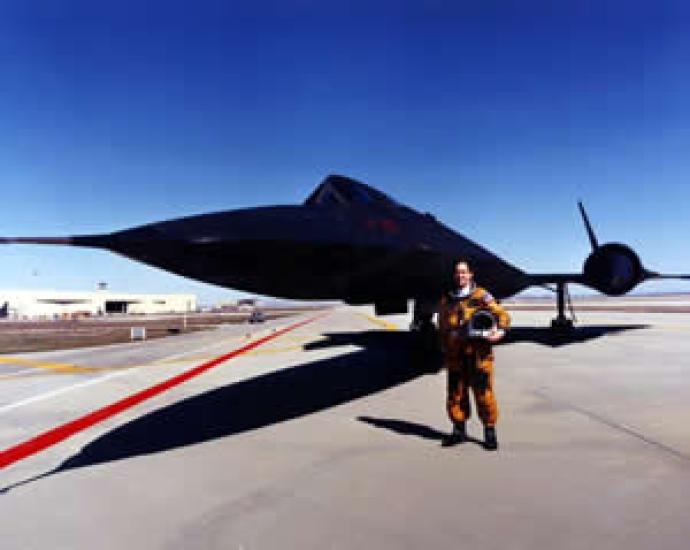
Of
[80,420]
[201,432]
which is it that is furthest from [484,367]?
[80,420]

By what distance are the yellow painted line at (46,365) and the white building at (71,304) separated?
93.6 meters

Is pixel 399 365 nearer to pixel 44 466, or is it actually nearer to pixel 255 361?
pixel 255 361

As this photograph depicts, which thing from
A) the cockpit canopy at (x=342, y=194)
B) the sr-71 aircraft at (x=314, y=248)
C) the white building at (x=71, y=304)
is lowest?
the white building at (x=71, y=304)

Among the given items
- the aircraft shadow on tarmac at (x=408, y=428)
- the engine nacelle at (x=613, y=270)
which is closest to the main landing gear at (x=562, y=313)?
the engine nacelle at (x=613, y=270)

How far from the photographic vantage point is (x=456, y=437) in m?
4.20

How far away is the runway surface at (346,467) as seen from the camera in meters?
2.67

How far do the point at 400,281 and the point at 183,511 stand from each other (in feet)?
10.8

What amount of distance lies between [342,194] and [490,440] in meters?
3.17

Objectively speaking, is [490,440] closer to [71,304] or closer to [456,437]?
[456,437]

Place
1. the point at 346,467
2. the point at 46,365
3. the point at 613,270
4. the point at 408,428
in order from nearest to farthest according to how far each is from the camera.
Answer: the point at 346,467 → the point at 408,428 → the point at 46,365 → the point at 613,270

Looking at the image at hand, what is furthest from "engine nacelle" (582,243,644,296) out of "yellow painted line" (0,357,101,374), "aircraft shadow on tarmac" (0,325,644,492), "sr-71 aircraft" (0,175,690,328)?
"yellow painted line" (0,357,101,374)

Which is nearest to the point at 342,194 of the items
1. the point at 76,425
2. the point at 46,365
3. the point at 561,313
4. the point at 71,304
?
the point at 76,425

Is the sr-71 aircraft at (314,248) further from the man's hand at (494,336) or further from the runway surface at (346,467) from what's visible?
the runway surface at (346,467)

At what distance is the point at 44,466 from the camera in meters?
3.98
